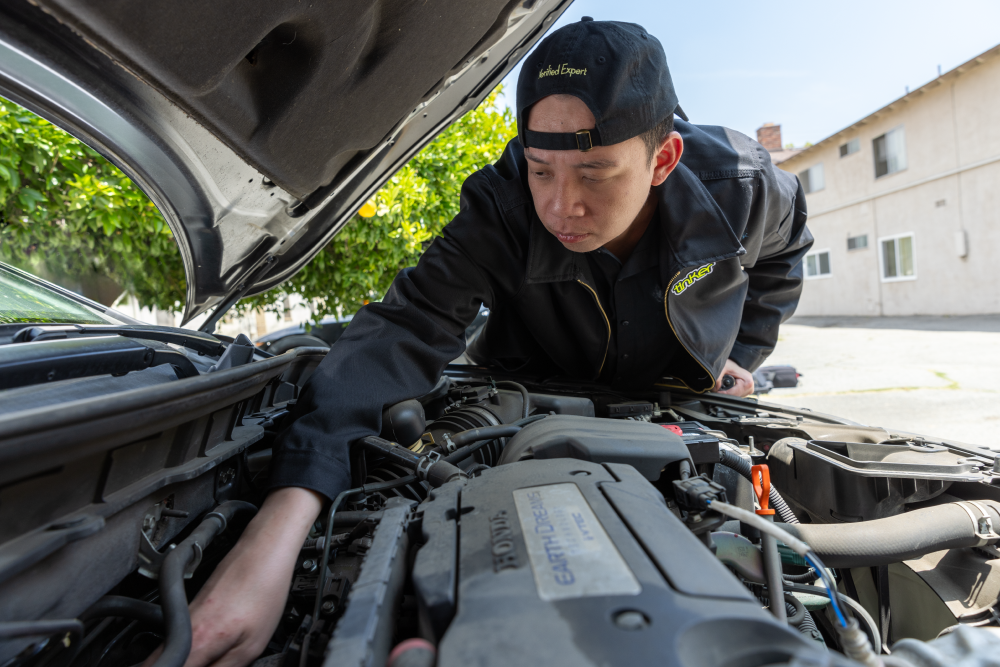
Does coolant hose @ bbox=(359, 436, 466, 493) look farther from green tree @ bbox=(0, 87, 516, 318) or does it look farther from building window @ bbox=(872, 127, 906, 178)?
building window @ bbox=(872, 127, 906, 178)

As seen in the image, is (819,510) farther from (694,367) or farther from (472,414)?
(472,414)

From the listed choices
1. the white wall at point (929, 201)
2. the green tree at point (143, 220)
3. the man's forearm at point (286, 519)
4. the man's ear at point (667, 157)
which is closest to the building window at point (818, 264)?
the white wall at point (929, 201)

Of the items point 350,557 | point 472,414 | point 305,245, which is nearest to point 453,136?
point 305,245

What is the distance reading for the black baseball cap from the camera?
1.24m

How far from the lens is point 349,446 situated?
1.11m

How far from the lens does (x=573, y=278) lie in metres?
1.63

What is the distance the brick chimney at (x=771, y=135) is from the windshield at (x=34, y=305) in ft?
67.5

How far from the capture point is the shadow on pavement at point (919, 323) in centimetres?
884

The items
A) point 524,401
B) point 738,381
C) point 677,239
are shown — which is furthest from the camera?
point 738,381

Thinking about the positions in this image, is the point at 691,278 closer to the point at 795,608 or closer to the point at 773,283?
the point at 773,283

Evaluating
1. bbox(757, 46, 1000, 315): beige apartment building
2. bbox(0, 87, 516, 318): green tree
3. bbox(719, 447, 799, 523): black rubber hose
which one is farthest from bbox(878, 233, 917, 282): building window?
bbox(719, 447, 799, 523): black rubber hose

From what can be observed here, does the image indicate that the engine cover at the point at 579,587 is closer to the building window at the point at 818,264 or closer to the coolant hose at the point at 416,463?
the coolant hose at the point at 416,463

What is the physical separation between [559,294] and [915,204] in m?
12.5

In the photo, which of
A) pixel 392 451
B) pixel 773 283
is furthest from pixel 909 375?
pixel 392 451
